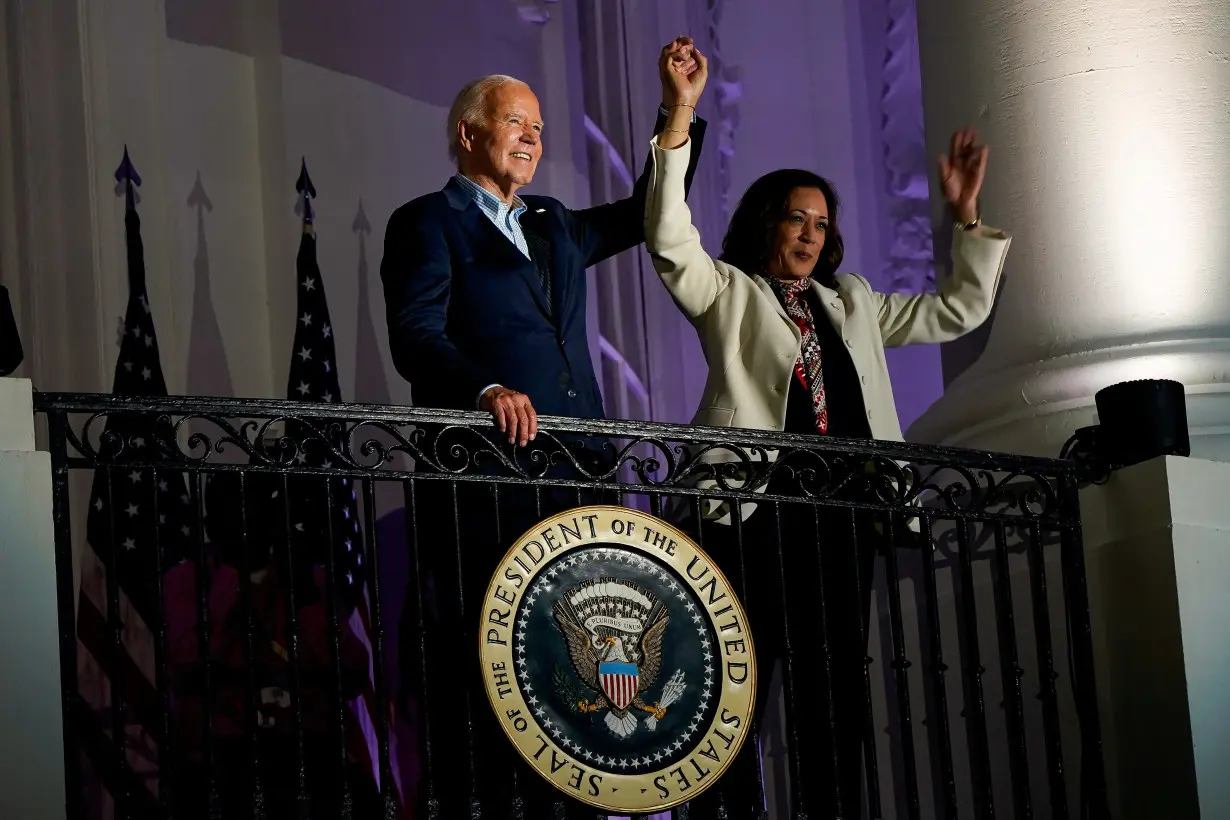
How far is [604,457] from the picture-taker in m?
6.08

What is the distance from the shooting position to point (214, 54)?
958 cm

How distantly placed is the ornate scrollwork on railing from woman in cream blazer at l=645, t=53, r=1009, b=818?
11 centimetres

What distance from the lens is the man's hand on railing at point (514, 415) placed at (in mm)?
5734

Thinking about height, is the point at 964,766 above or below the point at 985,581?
below

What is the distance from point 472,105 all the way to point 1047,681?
2.06m

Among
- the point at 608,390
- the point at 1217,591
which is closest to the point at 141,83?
the point at 608,390

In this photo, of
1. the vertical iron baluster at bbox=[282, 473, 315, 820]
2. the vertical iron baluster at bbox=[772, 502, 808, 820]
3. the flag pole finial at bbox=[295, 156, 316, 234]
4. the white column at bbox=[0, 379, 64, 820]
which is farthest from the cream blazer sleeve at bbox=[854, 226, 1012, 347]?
the flag pole finial at bbox=[295, 156, 316, 234]

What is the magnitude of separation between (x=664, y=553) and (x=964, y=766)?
1329 millimetres

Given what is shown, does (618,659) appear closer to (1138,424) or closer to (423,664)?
(423,664)

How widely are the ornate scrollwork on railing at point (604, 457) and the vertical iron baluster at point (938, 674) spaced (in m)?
0.11

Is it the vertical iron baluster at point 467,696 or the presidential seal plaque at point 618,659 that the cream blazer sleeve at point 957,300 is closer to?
the presidential seal plaque at point 618,659

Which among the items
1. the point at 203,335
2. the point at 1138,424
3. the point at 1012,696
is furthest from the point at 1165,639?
the point at 203,335

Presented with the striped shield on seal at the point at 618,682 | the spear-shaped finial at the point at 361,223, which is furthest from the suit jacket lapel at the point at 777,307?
the spear-shaped finial at the point at 361,223

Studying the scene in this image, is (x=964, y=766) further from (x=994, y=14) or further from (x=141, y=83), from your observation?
(x=141, y=83)
